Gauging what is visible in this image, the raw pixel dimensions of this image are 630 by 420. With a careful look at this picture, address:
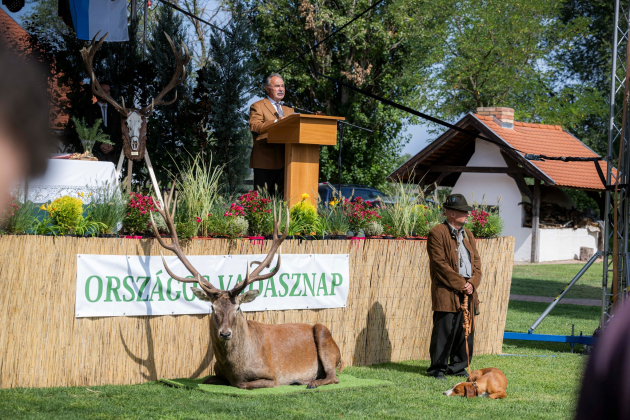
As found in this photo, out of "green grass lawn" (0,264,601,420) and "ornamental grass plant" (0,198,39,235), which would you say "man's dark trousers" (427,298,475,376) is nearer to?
"green grass lawn" (0,264,601,420)

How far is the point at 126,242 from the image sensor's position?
680 cm

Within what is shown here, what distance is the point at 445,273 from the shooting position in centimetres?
777

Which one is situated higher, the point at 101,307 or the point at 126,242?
the point at 126,242

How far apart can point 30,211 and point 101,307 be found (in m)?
1.10

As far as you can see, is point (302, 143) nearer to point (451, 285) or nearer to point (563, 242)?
point (451, 285)

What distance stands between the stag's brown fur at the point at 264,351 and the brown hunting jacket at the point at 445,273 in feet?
4.51

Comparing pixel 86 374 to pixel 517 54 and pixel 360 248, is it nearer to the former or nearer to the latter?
pixel 360 248

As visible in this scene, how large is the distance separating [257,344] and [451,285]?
2.33m

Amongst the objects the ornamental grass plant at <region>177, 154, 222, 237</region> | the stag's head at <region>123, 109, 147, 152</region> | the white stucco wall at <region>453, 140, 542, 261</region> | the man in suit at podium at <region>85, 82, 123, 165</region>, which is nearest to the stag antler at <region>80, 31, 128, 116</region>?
the stag's head at <region>123, 109, 147, 152</region>

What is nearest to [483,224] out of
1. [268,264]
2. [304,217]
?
[304,217]

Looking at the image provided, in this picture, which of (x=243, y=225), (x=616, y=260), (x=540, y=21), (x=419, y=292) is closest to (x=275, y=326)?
(x=243, y=225)

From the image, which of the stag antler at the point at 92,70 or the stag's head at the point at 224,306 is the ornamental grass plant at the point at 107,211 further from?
the stag antler at the point at 92,70

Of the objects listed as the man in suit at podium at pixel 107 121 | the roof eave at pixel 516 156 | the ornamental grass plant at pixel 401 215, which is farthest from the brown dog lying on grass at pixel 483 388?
the roof eave at pixel 516 156

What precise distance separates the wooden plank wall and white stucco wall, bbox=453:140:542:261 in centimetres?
1820
